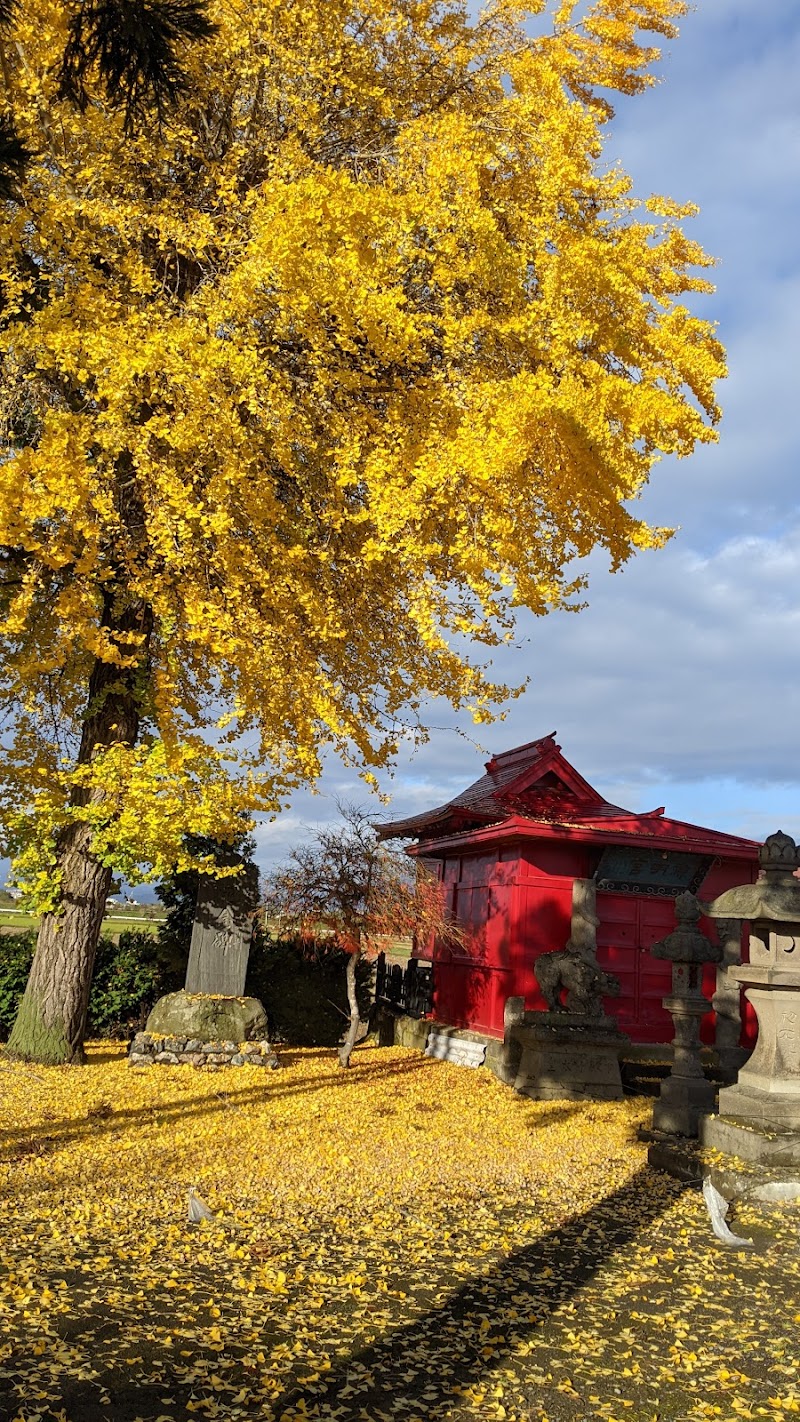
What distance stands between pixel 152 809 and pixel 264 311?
4.98 m

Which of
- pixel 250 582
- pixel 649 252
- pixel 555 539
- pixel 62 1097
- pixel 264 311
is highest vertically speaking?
pixel 649 252

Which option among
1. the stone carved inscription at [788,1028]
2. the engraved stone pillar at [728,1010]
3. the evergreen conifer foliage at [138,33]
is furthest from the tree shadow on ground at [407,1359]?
the engraved stone pillar at [728,1010]

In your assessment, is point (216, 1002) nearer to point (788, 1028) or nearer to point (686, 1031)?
point (686, 1031)

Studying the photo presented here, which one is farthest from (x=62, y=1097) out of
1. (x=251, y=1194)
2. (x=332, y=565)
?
(x=332, y=565)

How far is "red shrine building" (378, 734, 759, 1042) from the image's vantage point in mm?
14180

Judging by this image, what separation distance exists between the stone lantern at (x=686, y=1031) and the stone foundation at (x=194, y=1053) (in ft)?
17.6

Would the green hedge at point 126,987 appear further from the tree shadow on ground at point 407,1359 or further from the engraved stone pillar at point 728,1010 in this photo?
the tree shadow on ground at point 407,1359

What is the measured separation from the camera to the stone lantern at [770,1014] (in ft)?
26.2

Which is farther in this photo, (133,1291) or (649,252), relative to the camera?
(649,252)

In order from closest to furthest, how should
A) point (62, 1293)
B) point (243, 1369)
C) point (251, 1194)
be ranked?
point (243, 1369)
point (62, 1293)
point (251, 1194)

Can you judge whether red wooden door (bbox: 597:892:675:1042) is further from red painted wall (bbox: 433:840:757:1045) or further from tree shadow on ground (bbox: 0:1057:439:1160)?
tree shadow on ground (bbox: 0:1057:439:1160)

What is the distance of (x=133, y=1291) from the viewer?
4.95 m

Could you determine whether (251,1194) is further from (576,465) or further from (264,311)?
(264,311)

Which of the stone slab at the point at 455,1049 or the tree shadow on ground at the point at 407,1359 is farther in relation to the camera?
the stone slab at the point at 455,1049
